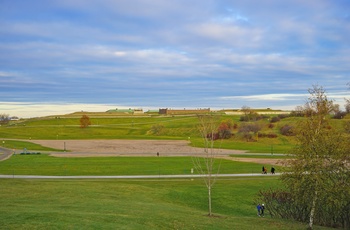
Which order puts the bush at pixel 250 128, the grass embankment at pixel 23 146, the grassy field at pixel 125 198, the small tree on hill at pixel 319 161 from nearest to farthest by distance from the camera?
the grassy field at pixel 125 198 < the small tree on hill at pixel 319 161 < the grass embankment at pixel 23 146 < the bush at pixel 250 128

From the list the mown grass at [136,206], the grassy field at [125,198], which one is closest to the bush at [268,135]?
the grassy field at [125,198]

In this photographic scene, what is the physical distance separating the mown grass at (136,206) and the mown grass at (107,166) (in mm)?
10295

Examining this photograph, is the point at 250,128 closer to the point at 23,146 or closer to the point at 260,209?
the point at 23,146

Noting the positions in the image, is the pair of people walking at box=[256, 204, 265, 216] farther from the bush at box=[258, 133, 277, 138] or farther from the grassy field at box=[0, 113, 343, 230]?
the bush at box=[258, 133, 277, 138]

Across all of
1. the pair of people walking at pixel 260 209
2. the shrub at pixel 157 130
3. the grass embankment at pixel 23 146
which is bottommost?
the pair of people walking at pixel 260 209

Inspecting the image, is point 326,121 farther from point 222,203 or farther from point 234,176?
point 234,176

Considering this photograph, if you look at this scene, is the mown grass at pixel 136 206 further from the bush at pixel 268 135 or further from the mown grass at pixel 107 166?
the bush at pixel 268 135

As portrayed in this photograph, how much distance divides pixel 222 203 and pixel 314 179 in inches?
554

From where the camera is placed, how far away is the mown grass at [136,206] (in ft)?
66.3

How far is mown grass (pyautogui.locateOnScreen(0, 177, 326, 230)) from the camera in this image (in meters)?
20.2

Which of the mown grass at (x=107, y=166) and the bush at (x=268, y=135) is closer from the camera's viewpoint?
the mown grass at (x=107, y=166)

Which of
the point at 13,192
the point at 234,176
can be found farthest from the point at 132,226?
the point at 234,176

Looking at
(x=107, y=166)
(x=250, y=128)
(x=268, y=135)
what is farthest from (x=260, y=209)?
(x=250, y=128)

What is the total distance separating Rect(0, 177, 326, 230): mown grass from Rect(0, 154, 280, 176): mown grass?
1029 centimetres
